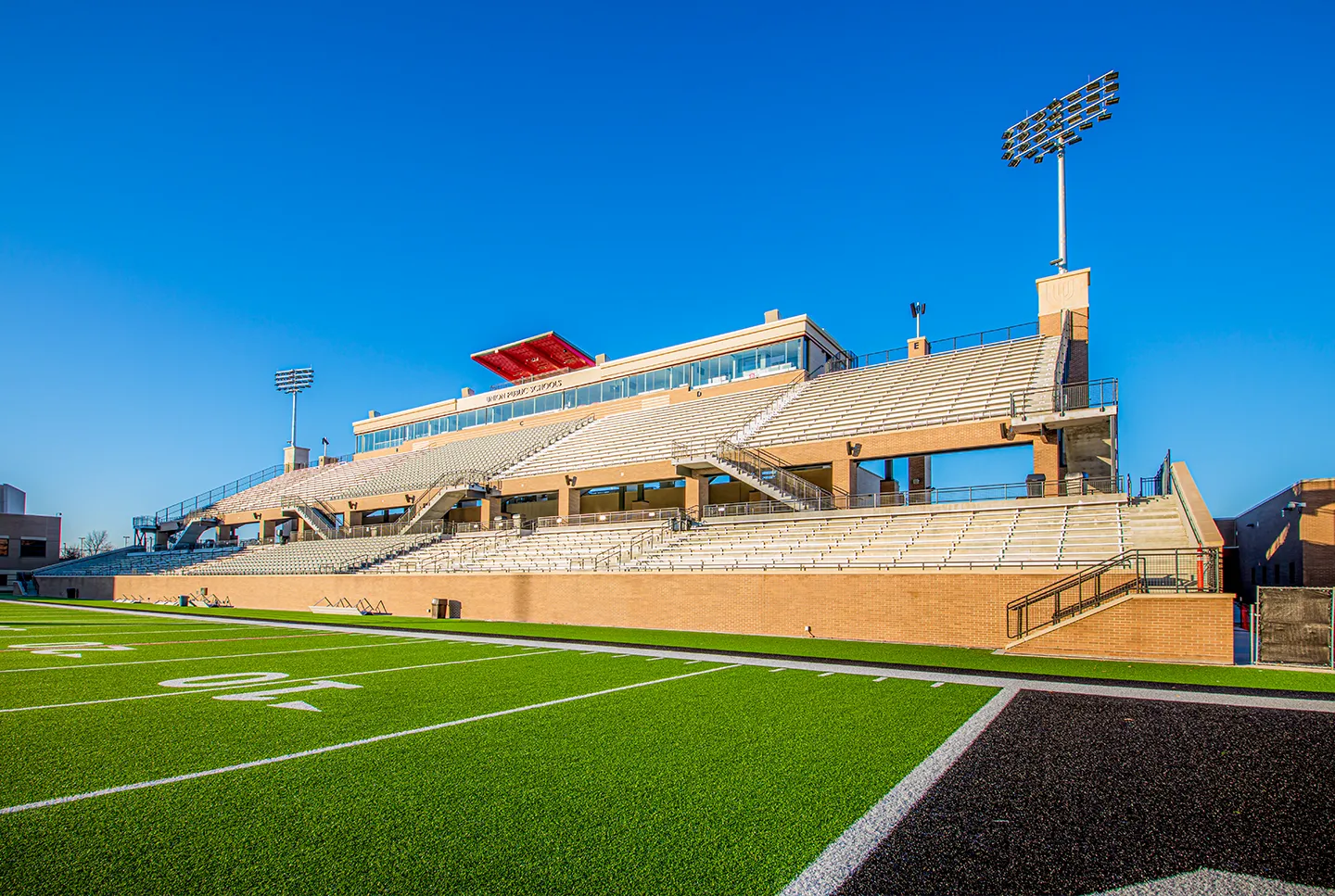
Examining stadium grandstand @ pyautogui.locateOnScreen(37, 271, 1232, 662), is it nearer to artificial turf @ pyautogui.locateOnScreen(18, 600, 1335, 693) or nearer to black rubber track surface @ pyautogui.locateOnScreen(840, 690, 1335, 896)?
artificial turf @ pyautogui.locateOnScreen(18, 600, 1335, 693)

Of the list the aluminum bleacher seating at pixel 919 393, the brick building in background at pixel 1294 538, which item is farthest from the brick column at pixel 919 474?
the brick building in background at pixel 1294 538

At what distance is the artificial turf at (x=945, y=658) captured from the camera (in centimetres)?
977

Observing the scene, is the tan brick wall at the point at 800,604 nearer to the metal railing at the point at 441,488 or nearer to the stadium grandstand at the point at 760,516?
the stadium grandstand at the point at 760,516

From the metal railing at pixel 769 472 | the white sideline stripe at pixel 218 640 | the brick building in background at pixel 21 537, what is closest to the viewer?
the white sideline stripe at pixel 218 640

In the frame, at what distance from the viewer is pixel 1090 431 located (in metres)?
21.7

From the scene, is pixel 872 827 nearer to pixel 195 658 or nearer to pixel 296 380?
pixel 195 658

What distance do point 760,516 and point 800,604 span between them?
6812 mm

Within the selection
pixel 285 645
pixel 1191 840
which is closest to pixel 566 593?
pixel 285 645

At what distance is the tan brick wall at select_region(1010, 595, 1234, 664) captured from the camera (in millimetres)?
11586

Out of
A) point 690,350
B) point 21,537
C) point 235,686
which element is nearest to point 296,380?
point 21,537

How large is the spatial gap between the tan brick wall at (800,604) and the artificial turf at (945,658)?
526mm

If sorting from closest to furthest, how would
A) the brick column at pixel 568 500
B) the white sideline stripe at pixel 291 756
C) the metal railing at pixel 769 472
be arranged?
the white sideline stripe at pixel 291 756 → the metal railing at pixel 769 472 → the brick column at pixel 568 500

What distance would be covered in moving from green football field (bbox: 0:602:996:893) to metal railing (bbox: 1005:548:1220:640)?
19.1ft

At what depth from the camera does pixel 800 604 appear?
16.8 metres
